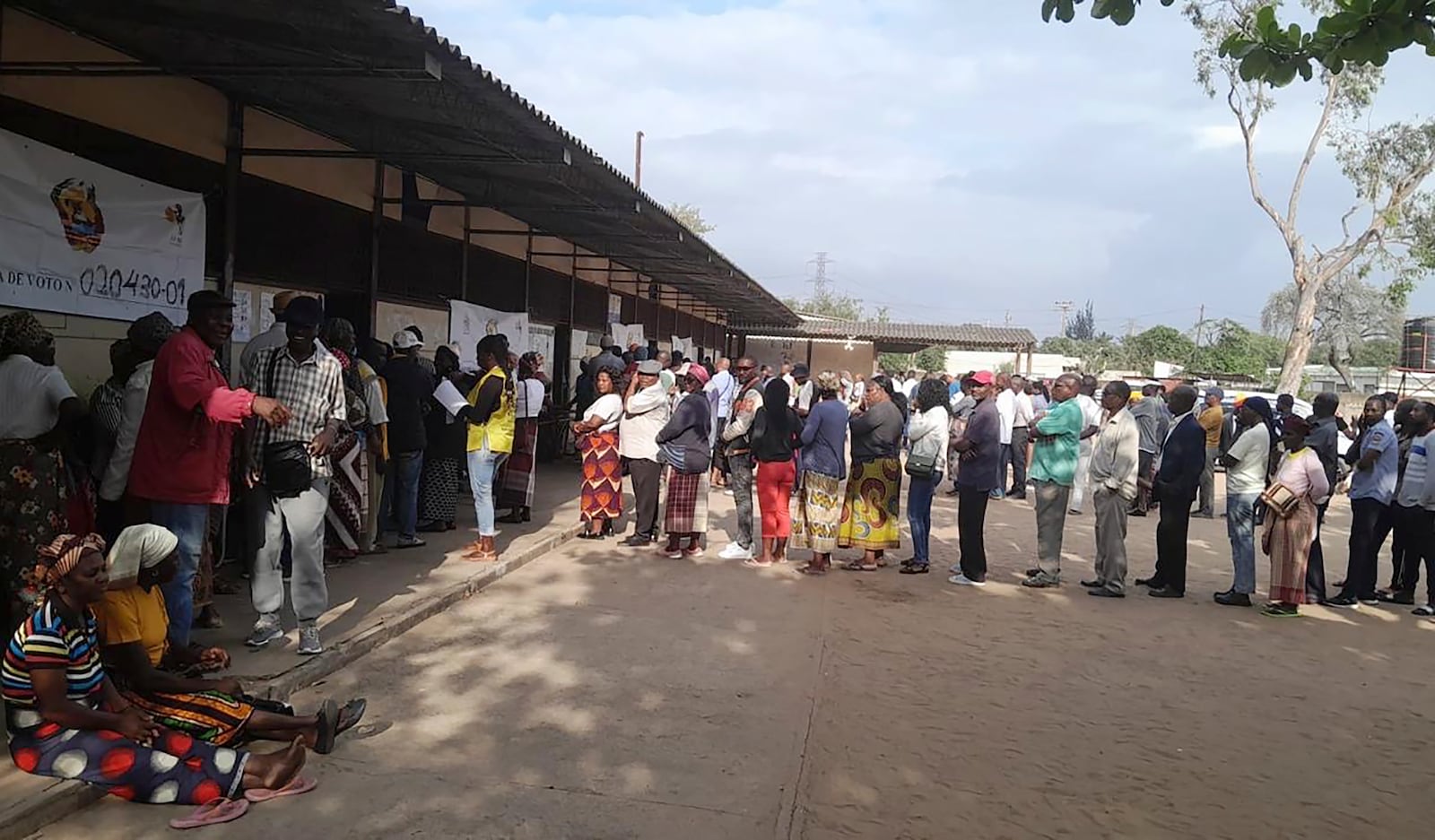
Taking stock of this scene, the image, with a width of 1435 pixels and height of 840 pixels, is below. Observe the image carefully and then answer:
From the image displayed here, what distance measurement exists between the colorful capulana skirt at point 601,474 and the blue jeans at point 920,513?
2648 mm

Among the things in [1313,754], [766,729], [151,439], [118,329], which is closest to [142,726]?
[151,439]

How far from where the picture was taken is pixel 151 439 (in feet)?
14.0

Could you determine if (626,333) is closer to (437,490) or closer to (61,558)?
(437,490)

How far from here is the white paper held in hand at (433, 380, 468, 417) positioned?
7.36 m

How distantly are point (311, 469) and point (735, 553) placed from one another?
4560 millimetres

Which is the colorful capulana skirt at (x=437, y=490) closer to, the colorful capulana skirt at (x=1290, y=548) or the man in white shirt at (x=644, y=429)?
the man in white shirt at (x=644, y=429)

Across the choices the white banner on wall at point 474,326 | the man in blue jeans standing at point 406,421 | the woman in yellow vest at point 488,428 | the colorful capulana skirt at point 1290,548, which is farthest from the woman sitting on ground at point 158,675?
the colorful capulana skirt at point 1290,548

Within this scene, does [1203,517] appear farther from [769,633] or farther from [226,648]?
[226,648]

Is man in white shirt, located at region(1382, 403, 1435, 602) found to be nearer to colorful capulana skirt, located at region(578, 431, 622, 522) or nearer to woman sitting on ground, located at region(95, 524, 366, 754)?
colorful capulana skirt, located at region(578, 431, 622, 522)

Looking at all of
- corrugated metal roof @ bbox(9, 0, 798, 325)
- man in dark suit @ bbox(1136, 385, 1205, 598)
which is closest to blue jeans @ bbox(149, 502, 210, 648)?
corrugated metal roof @ bbox(9, 0, 798, 325)

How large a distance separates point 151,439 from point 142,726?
1371 millimetres

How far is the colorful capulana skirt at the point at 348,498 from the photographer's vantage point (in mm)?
6621

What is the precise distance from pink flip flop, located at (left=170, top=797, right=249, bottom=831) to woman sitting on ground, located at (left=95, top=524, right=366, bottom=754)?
30 centimetres

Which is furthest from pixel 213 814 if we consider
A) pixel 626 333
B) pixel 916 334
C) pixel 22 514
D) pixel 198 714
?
pixel 916 334
